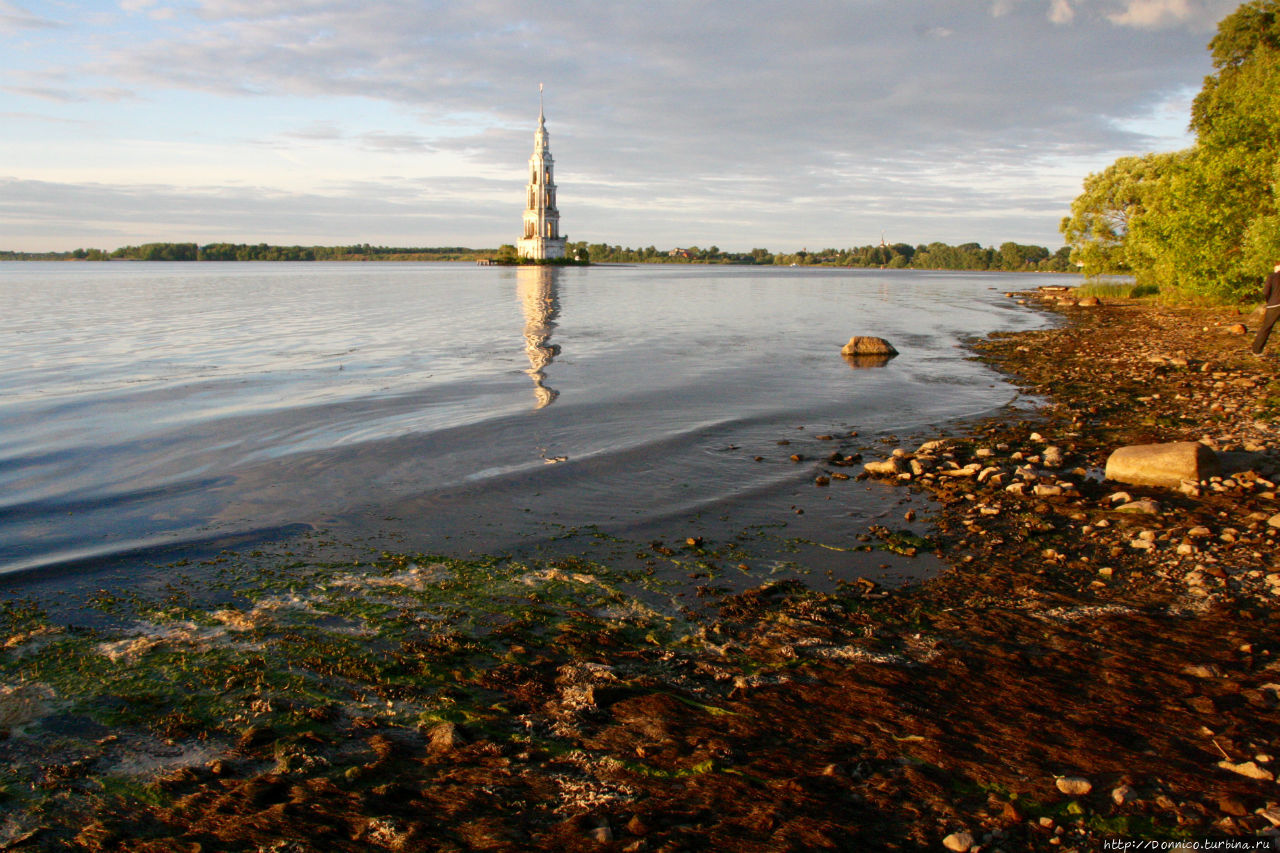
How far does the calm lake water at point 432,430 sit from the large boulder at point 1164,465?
12.3 ft

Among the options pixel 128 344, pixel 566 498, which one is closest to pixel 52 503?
pixel 566 498

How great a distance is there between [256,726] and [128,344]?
33.3m

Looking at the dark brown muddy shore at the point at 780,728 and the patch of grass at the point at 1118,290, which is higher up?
the patch of grass at the point at 1118,290

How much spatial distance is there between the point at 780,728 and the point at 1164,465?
30.2ft

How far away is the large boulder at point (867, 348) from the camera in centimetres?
3111

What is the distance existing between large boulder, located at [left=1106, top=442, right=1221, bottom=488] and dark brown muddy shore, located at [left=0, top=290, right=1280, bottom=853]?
1.79 m

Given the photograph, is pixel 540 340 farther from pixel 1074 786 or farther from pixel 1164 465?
pixel 1074 786

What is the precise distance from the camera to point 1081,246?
63.7 metres

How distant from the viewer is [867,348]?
31172 millimetres

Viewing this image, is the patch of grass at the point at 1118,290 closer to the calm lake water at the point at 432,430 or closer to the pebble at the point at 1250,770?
the calm lake water at the point at 432,430

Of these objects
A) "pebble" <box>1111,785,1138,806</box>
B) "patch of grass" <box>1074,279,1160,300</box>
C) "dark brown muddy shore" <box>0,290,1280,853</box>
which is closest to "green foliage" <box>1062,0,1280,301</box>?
"patch of grass" <box>1074,279,1160,300</box>

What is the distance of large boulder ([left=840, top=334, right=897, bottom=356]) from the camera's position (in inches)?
1225

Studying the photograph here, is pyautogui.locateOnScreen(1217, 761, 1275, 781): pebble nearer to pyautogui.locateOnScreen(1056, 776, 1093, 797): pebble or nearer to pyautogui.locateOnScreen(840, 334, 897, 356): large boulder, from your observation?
pyautogui.locateOnScreen(1056, 776, 1093, 797): pebble

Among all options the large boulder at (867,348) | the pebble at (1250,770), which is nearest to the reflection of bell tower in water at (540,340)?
the large boulder at (867,348)
